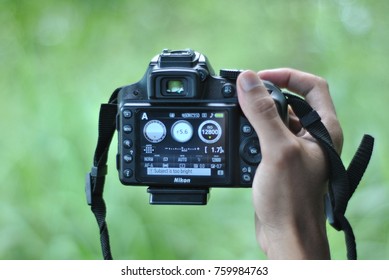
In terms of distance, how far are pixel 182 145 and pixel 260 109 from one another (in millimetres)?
159

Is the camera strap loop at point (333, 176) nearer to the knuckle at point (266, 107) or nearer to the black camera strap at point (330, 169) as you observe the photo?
the black camera strap at point (330, 169)

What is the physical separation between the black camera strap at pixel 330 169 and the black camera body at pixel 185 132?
5cm

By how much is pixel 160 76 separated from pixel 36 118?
76 cm

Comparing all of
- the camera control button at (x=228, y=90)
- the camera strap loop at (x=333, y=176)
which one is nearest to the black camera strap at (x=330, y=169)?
the camera strap loop at (x=333, y=176)

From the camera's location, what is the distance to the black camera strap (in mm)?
956

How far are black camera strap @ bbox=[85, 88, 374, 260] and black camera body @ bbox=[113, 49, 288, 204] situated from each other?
50 mm

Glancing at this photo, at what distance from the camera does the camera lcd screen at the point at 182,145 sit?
0.96 meters

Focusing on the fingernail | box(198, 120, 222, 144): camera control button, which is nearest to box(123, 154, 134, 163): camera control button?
box(198, 120, 222, 144): camera control button

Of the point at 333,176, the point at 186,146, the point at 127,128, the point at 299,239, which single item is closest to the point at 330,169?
the point at 333,176

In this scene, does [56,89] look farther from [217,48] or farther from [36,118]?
[217,48]

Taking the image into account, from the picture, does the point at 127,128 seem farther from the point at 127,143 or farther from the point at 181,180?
the point at 181,180

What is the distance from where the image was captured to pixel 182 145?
3.19 feet

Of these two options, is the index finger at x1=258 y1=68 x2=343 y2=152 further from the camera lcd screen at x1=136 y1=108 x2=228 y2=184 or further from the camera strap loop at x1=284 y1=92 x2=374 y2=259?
the camera lcd screen at x1=136 y1=108 x2=228 y2=184

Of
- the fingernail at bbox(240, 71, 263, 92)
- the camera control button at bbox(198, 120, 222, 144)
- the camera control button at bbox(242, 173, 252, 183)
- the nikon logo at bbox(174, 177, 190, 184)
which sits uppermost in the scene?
the fingernail at bbox(240, 71, 263, 92)
